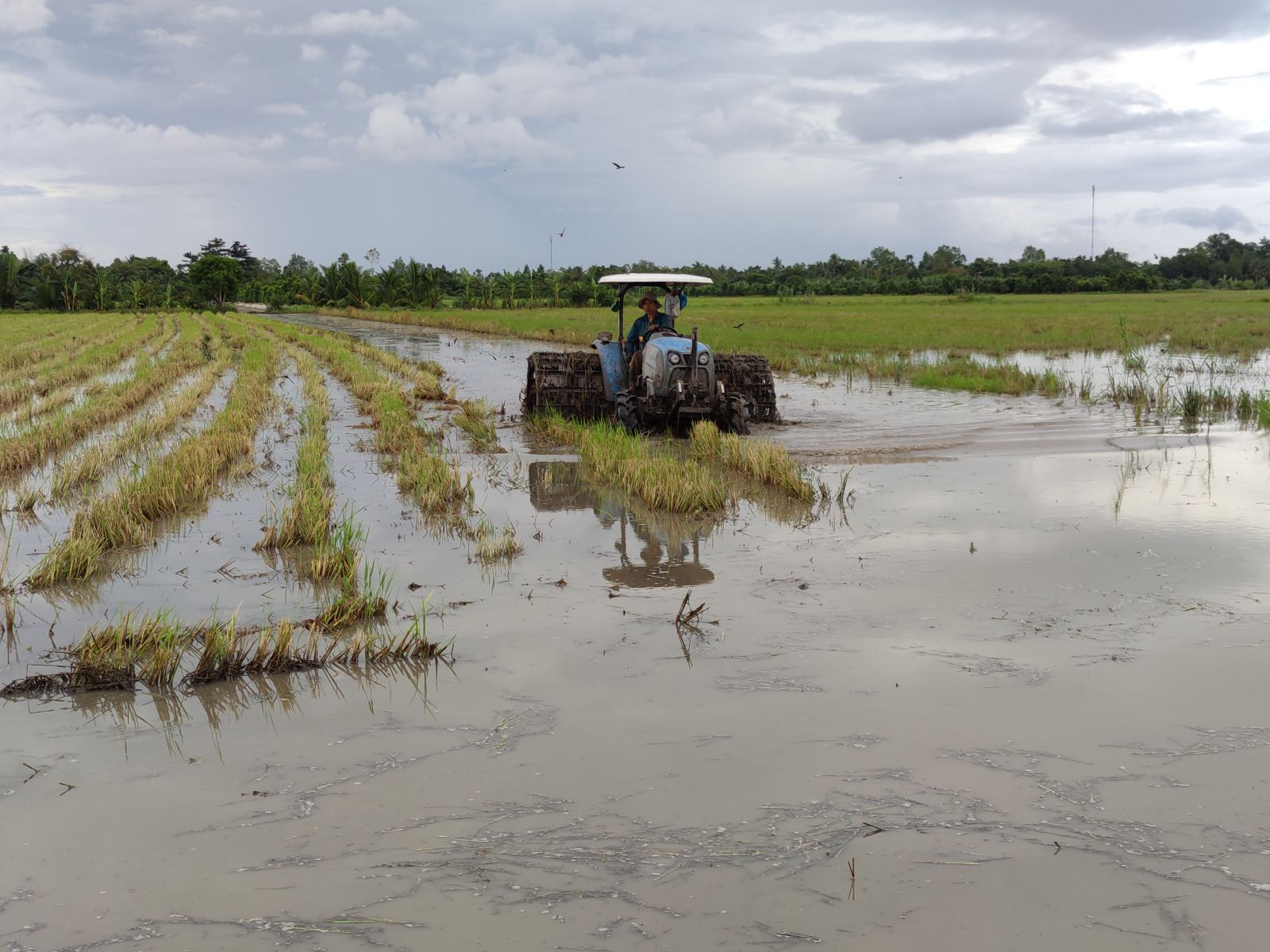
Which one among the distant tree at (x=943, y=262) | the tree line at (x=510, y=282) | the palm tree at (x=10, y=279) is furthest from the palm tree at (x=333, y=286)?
the distant tree at (x=943, y=262)

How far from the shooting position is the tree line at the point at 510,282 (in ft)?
178

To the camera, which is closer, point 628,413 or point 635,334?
point 628,413

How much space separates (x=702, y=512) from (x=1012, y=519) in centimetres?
208

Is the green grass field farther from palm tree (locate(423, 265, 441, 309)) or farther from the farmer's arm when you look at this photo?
palm tree (locate(423, 265, 441, 309))

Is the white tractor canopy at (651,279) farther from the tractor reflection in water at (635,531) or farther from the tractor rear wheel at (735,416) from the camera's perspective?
the tractor reflection in water at (635,531)

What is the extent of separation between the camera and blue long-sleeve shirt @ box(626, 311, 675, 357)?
10.7 m

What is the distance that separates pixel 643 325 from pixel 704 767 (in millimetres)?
7982

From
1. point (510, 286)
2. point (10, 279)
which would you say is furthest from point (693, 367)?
point (10, 279)

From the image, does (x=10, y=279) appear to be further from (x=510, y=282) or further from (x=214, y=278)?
(x=510, y=282)

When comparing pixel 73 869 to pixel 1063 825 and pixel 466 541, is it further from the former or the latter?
pixel 466 541

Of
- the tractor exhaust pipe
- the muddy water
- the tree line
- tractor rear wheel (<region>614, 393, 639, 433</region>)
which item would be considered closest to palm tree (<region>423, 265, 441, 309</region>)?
the tree line

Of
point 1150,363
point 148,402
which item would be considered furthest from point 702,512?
point 1150,363

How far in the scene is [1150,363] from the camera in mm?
18312

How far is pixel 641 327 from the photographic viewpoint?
1091 cm
